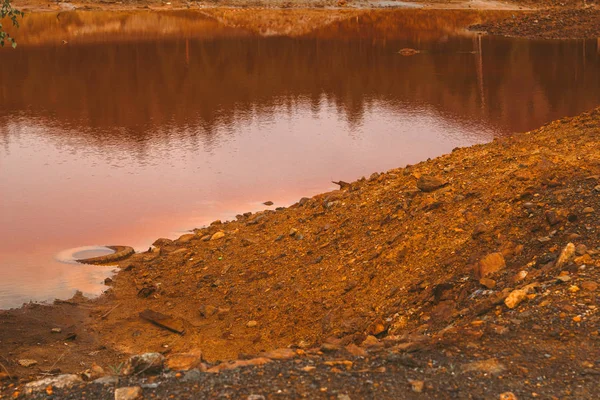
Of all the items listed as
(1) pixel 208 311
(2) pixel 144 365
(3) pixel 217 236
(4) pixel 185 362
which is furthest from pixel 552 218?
(3) pixel 217 236

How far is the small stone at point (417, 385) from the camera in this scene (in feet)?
17.0

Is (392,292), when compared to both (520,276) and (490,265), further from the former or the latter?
(520,276)

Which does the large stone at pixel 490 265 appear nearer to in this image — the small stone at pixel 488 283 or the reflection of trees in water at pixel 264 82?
the small stone at pixel 488 283

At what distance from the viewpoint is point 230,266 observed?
32.9 ft

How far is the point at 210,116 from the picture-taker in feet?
67.5

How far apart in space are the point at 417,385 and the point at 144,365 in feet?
6.39

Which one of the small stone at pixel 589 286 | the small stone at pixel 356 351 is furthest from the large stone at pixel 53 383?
the small stone at pixel 589 286

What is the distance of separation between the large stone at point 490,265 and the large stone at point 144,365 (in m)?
3.30

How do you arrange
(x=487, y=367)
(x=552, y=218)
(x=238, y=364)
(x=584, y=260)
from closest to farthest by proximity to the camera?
(x=487, y=367) < (x=238, y=364) < (x=584, y=260) < (x=552, y=218)

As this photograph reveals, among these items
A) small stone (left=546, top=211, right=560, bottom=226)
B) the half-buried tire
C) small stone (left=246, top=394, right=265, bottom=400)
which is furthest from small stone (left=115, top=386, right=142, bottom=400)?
the half-buried tire

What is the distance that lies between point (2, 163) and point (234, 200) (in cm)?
564

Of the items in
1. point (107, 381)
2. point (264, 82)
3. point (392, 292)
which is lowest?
point (392, 292)

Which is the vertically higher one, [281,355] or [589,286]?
[589,286]

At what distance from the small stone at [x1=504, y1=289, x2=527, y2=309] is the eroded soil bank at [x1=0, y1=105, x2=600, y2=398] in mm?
16
